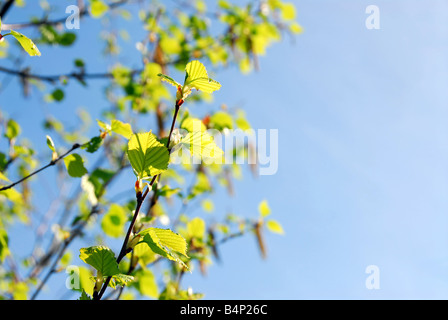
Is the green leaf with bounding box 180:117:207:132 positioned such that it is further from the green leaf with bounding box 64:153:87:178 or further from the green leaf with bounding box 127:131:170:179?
the green leaf with bounding box 64:153:87:178

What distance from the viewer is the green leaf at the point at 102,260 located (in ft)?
2.17

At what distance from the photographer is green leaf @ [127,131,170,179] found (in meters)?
0.68

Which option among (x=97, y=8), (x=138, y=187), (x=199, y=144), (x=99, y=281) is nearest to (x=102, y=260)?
(x=99, y=281)

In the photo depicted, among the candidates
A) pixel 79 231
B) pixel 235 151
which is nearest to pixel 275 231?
pixel 235 151

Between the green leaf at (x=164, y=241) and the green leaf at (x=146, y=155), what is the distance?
0.39 feet

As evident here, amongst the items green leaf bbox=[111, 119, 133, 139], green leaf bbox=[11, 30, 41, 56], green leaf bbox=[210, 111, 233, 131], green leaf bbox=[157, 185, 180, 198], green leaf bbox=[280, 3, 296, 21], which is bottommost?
green leaf bbox=[157, 185, 180, 198]

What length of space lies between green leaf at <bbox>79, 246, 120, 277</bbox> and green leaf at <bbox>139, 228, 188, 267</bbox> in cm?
7

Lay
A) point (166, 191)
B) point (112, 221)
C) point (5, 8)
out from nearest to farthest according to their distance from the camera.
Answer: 1. point (166, 191)
2. point (112, 221)
3. point (5, 8)

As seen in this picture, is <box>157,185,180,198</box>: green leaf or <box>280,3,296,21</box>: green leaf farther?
<box>280,3,296,21</box>: green leaf

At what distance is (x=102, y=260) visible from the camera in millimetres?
667

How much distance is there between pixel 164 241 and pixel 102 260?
13cm

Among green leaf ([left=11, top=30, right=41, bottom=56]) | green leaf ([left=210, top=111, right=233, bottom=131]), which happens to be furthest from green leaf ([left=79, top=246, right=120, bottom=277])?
green leaf ([left=210, top=111, right=233, bottom=131])

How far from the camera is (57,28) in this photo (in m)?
2.16

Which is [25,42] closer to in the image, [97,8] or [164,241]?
[164,241]
